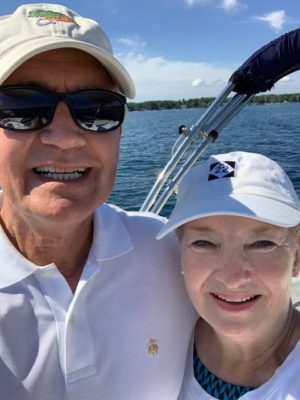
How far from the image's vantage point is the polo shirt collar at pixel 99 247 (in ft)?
4.51

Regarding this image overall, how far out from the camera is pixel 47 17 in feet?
4.50

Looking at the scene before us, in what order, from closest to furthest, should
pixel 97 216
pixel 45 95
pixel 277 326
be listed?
1. pixel 45 95
2. pixel 277 326
3. pixel 97 216

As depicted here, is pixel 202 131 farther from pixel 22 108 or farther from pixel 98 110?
pixel 22 108

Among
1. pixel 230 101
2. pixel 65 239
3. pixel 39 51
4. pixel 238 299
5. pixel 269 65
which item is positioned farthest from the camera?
pixel 230 101

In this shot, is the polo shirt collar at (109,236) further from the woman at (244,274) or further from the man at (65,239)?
the woman at (244,274)

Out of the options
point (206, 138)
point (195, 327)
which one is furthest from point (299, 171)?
point (195, 327)

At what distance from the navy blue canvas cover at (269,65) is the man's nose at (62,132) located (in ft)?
5.78

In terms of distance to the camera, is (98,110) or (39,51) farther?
(98,110)

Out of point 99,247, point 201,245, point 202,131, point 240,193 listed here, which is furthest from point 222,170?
point 202,131

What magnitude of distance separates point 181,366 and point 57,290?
589 mm

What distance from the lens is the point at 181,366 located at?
5.40 ft

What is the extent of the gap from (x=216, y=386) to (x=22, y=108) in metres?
1.10


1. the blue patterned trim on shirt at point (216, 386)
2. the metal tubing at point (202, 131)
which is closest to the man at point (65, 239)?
the blue patterned trim on shirt at point (216, 386)

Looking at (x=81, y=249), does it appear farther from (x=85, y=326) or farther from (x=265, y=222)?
(x=265, y=222)
